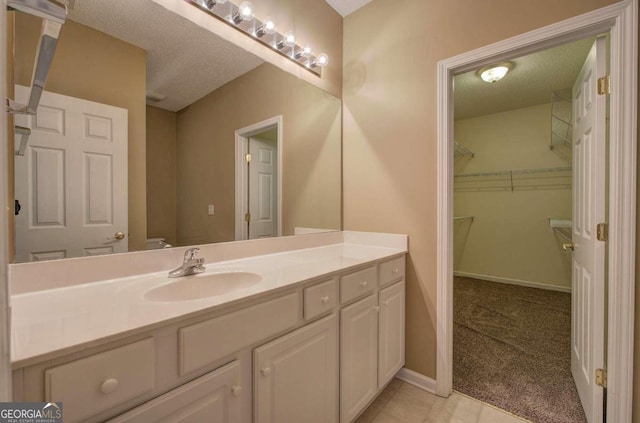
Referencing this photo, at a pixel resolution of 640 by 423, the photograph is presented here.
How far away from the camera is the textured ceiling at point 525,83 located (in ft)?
7.91

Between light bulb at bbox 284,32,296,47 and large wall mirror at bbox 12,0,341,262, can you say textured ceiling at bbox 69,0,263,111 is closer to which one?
large wall mirror at bbox 12,0,341,262

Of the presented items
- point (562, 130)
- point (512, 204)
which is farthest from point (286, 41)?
point (512, 204)

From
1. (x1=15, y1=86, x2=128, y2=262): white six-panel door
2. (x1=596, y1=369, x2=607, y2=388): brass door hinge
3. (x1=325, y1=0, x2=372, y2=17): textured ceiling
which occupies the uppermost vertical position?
(x1=325, y1=0, x2=372, y2=17): textured ceiling

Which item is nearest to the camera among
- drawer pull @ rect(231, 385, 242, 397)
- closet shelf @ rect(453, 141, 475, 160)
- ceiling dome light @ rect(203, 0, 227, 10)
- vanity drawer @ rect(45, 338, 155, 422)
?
vanity drawer @ rect(45, 338, 155, 422)

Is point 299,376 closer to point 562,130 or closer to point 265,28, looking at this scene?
point 265,28

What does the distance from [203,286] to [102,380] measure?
21.6 inches

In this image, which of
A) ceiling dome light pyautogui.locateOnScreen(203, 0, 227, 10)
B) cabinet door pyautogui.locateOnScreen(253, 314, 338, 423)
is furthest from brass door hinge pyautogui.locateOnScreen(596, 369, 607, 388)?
ceiling dome light pyautogui.locateOnScreen(203, 0, 227, 10)

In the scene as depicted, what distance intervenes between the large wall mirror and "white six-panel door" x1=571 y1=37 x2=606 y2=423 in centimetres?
156

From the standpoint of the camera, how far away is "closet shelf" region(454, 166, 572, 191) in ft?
11.2

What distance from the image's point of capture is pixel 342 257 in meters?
1.55

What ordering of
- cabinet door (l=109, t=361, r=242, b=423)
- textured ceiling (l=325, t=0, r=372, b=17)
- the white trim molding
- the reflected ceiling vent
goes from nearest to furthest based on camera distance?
the white trim molding
cabinet door (l=109, t=361, r=242, b=423)
the reflected ceiling vent
textured ceiling (l=325, t=0, r=372, b=17)

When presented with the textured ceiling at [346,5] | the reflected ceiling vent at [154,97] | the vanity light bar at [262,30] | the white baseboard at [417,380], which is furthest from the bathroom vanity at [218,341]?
the textured ceiling at [346,5]

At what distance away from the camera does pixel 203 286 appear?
1145 mm

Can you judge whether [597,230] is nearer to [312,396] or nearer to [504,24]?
[504,24]
